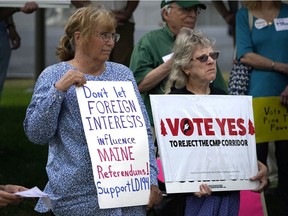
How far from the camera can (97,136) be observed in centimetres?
511

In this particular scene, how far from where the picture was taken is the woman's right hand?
4.99m

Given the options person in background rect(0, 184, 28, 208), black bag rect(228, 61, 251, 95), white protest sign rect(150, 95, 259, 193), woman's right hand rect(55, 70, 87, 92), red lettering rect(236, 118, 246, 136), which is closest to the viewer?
person in background rect(0, 184, 28, 208)

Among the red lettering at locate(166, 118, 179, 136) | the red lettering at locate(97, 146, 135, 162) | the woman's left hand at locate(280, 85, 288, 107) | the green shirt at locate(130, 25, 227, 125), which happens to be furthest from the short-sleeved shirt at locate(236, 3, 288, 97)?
the red lettering at locate(97, 146, 135, 162)

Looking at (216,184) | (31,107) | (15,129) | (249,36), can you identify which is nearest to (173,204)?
(216,184)

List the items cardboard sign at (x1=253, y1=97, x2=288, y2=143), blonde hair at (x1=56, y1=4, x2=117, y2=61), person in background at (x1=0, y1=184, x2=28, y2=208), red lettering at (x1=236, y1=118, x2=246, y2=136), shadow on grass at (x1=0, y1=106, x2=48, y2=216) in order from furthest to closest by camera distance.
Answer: shadow on grass at (x1=0, y1=106, x2=48, y2=216) < cardboard sign at (x1=253, y1=97, x2=288, y2=143) < red lettering at (x1=236, y1=118, x2=246, y2=136) < blonde hair at (x1=56, y1=4, x2=117, y2=61) < person in background at (x1=0, y1=184, x2=28, y2=208)

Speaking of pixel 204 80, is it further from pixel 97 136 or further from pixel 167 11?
pixel 167 11

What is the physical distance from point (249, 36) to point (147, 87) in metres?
1.21

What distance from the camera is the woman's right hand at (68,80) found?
499 cm

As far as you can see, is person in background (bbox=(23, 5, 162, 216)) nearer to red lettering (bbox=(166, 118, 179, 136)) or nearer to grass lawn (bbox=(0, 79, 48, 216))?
red lettering (bbox=(166, 118, 179, 136))

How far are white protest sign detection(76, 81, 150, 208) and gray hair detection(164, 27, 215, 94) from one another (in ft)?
1.97

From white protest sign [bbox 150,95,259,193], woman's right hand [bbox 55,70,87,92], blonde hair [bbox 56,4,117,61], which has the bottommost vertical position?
white protest sign [bbox 150,95,259,193]

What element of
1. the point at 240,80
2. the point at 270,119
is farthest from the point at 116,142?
the point at 240,80

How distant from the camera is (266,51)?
779cm

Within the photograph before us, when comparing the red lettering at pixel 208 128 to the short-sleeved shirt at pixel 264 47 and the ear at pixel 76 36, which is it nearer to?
the ear at pixel 76 36
